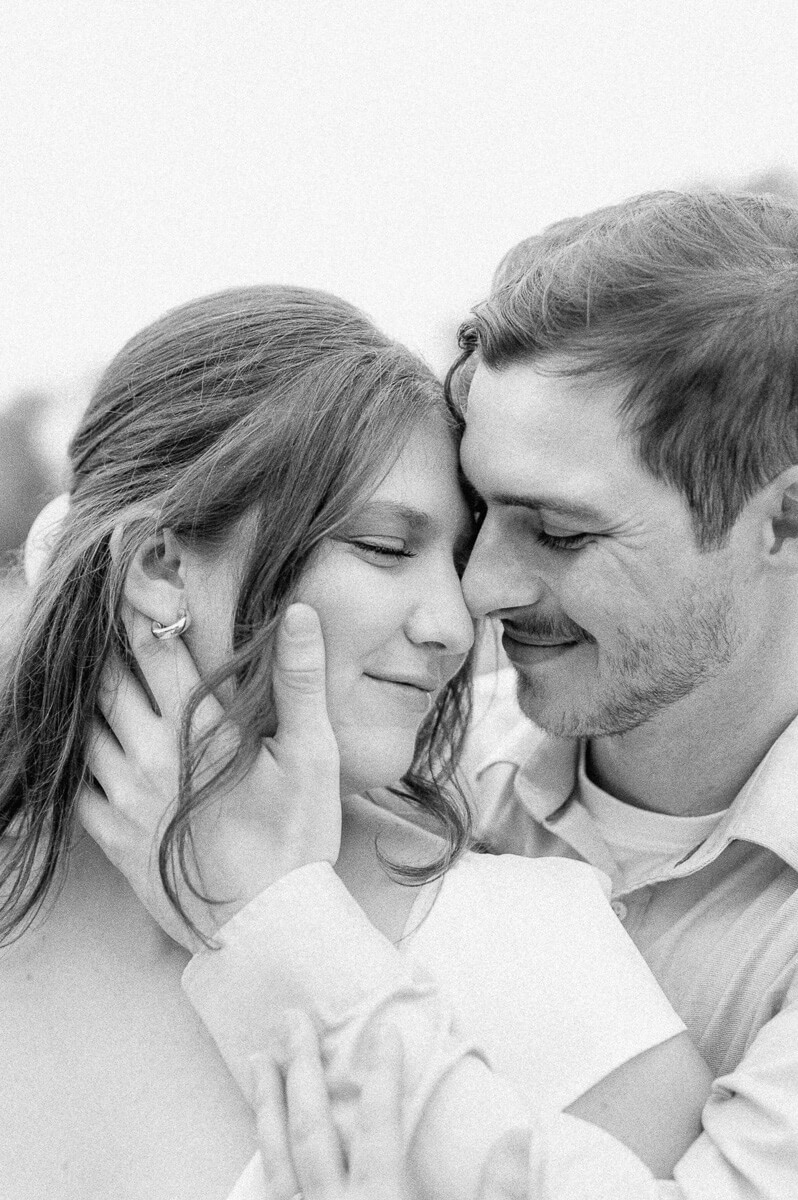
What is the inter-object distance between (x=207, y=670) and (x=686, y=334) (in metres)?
1.03

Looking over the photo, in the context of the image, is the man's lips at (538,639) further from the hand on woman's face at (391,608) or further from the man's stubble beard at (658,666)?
the hand on woman's face at (391,608)

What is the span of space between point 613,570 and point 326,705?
25.7 inches

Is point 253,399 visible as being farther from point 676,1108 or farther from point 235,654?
point 676,1108

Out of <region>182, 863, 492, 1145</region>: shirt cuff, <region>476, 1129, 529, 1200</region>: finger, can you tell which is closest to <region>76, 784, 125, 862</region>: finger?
<region>182, 863, 492, 1145</region>: shirt cuff

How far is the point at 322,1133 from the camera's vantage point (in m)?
1.61

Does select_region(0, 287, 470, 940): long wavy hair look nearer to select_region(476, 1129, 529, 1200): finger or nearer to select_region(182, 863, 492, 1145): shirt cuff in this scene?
select_region(182, 863, 492, 1145): shirt cuff

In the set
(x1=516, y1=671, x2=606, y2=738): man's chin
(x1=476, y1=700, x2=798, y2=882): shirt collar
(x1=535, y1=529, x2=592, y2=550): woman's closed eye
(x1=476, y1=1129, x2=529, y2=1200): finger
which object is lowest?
(x1=476, y1=700, x2=798, y2=882): shirt collar

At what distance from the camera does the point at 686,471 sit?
94.4 inches

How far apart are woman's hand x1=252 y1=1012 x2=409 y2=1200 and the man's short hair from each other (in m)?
1.20

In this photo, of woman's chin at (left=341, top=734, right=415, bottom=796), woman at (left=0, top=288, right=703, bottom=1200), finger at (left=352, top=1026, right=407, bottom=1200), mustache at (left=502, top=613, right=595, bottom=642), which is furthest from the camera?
mustache at (left=502, top=613, right=595, bottom=642)

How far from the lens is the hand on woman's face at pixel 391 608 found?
6.68ft

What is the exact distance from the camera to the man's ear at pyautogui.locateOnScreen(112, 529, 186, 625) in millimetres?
2061

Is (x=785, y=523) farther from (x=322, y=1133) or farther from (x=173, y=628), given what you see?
(x=322, y=1133)

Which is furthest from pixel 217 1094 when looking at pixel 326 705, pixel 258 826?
pixel 326 705
